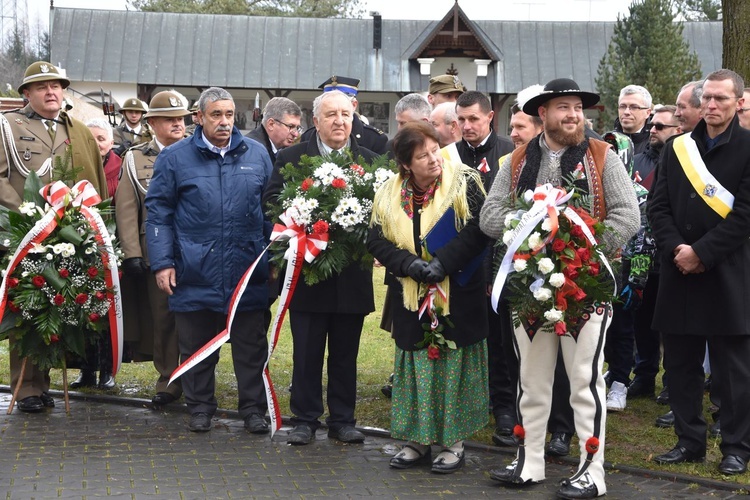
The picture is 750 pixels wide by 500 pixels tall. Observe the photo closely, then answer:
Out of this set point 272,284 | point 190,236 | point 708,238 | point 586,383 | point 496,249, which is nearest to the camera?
point 586,383

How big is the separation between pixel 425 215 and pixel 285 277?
1.13 meters

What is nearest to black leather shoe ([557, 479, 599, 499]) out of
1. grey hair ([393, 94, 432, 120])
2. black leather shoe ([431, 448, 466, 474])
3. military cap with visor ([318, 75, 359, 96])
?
black leather shoe ([431, 448, 466, 474])

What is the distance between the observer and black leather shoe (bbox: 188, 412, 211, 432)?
7.41 m

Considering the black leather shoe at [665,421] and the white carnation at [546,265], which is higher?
the white carnation at [546,265]

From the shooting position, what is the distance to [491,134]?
304 inches

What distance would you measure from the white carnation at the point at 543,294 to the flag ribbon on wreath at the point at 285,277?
169cm

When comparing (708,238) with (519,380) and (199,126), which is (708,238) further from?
(199,126)

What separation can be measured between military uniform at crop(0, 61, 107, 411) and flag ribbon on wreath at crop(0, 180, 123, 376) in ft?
1.29

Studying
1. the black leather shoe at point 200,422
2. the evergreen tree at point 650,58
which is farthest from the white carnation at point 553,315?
the evergreen tree at point 650,58

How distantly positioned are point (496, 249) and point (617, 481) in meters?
1.71

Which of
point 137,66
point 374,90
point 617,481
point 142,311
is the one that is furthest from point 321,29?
point 617,481

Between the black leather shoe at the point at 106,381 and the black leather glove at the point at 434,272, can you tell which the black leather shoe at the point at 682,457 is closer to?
the black leather glove at the point at 434,272

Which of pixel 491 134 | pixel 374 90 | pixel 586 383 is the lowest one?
pixel 586 383

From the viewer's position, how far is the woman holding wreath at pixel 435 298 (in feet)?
20.9
